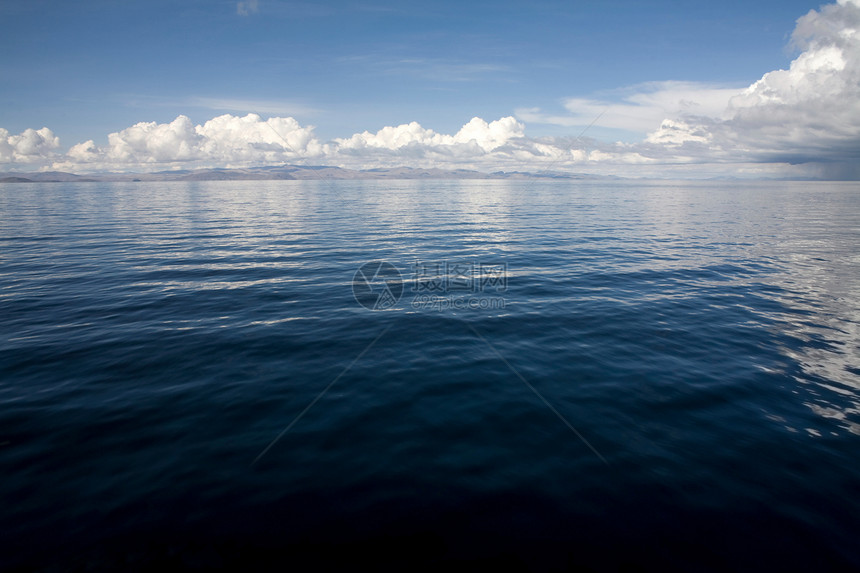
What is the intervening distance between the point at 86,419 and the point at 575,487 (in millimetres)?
14346

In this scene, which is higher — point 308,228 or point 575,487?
point 308,228

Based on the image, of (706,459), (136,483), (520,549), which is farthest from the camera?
(706,459)

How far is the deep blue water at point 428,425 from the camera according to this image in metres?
8.63

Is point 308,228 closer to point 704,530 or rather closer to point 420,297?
point 420,297

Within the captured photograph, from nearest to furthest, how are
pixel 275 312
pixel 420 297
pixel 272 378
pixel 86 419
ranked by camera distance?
pixel 86 419, pixel 272 378, pixel 275 312, pixel 420 297

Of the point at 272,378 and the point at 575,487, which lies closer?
the point at 575,487

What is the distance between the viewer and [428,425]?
498 inches

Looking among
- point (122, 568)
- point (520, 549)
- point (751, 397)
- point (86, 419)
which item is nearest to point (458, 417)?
point (520, 549)

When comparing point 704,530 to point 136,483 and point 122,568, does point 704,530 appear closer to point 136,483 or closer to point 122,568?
point 122,568

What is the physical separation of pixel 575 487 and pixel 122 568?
978 cm

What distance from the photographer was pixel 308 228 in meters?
60.2

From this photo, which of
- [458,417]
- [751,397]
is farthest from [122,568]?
[751,397]

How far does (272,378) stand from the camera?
603 inches

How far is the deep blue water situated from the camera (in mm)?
8633
